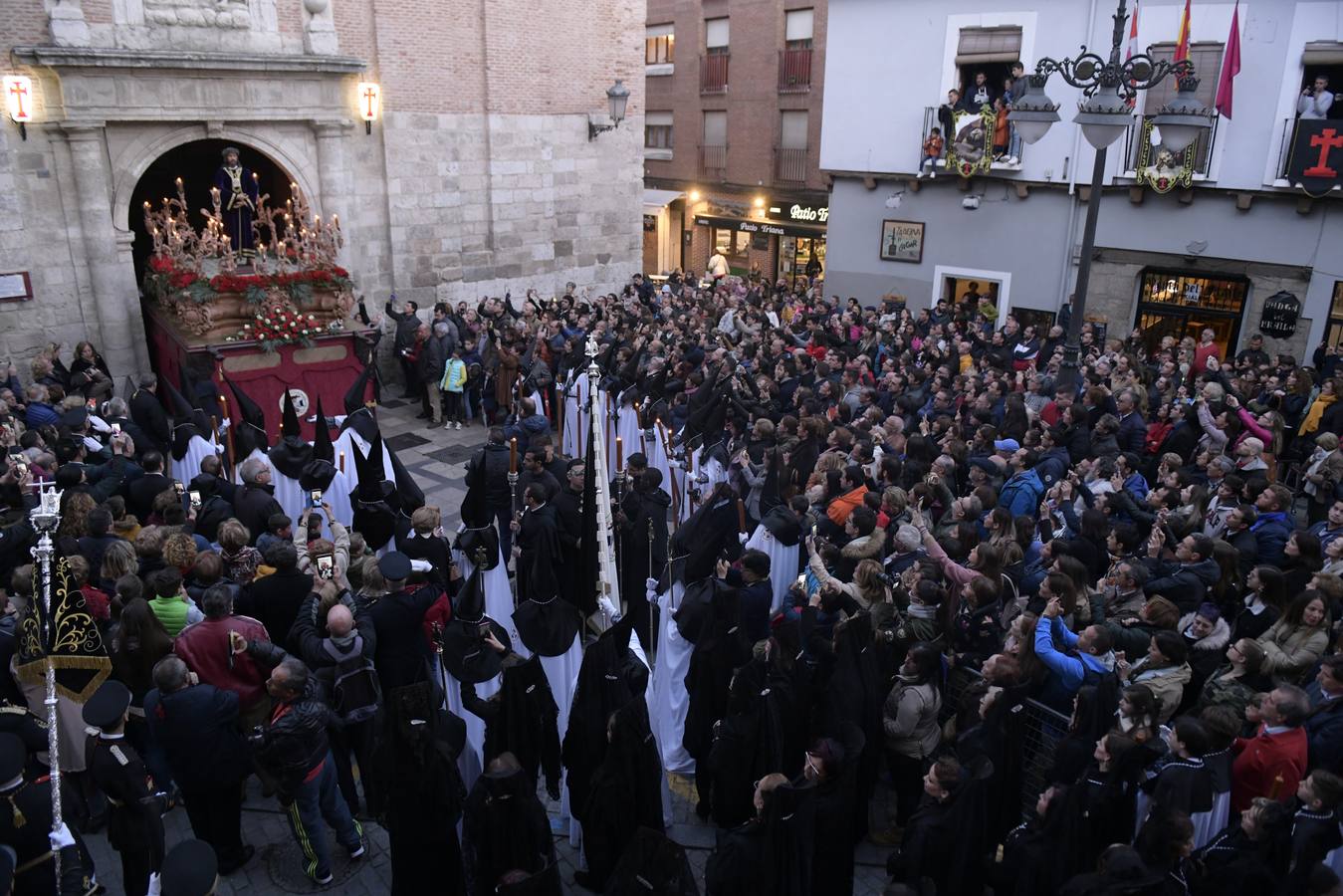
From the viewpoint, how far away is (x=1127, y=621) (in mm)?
5742

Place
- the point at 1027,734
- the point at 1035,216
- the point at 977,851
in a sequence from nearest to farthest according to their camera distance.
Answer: the point at 977,851
the point at 1027,734
the point at 1035,216

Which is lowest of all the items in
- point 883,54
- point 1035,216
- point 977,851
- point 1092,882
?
point 977,851

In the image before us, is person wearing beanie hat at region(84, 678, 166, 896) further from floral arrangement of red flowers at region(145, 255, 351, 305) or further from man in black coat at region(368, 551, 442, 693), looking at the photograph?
floral arrangement of red flowers at region(145, 255, 351, 305)

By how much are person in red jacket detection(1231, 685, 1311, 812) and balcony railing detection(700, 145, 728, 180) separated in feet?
86.2

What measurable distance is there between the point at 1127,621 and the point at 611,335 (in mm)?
9888

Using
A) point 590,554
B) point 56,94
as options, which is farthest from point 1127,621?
point 56,94

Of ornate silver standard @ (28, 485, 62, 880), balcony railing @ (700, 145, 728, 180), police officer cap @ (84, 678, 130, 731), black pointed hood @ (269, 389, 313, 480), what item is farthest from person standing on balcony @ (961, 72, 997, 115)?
police officer cap @ (84, 678, 130, 731)

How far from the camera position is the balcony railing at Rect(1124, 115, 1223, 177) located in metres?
15.6

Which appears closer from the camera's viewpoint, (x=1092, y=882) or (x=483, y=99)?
(x=1092, y=882)

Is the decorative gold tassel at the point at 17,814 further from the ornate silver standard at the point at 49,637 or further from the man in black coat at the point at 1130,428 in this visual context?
the man in black coat at the point at 1130,428

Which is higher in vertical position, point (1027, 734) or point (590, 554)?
point (590, 554)

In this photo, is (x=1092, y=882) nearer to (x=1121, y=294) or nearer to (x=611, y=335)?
(x=611, y=335)

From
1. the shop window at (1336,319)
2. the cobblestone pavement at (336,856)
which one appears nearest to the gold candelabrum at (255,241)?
the cobblestone pavement at (336,856)

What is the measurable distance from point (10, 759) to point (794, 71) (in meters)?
25.8
